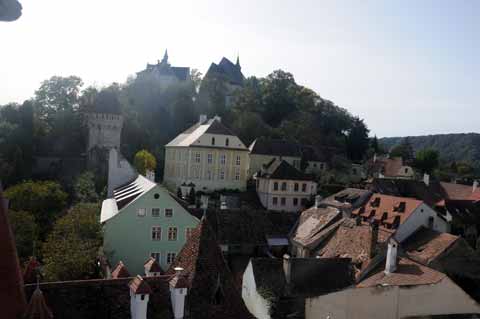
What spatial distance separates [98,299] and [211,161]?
1681 inches

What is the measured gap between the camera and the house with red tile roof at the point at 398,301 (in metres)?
21.4

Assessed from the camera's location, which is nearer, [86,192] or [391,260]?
[391,260]

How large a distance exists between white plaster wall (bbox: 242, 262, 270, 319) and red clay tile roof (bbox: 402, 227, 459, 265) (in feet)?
46.2

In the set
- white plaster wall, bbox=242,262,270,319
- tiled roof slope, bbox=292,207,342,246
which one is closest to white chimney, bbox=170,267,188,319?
white plaster wall, bbox=242,262,270,319

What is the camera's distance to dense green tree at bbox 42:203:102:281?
24.1 meters

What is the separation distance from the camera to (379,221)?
3919 cm

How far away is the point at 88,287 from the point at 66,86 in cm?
6264

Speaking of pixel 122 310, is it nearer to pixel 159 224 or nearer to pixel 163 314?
pixel 163 314

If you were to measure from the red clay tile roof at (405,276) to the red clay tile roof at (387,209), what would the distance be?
13.7m

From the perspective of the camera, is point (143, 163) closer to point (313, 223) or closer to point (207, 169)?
point (207, 169)

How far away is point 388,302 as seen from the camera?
21609mm

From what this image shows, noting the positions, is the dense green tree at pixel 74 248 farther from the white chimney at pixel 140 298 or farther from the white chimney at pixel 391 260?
the white chimney at pixel 391 260

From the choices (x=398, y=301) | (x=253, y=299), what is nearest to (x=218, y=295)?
(x=253, y=299)

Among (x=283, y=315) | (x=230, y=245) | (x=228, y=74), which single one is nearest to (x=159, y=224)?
(x=230, y=245)
